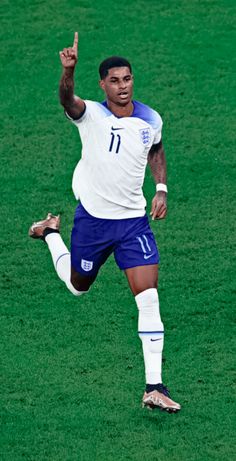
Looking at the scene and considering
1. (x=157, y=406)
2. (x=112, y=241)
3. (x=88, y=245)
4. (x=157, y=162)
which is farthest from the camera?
(x=157, y=162)

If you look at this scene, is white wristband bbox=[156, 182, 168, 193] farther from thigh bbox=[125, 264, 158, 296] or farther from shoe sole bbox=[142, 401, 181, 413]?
shoe sole bbox=[142, 401, 181, 413]

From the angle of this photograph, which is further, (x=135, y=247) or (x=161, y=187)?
(x=161, y=187)

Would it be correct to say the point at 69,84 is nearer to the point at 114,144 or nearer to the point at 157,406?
the point at 114,144

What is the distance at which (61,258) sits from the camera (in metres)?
11.8

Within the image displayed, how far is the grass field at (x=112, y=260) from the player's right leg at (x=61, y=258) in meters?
0.58

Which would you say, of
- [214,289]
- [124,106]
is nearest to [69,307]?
[214,289]

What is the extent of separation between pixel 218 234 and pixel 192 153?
69.9 inches

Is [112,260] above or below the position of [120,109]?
below

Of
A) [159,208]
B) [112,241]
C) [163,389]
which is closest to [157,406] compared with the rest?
[163,389]

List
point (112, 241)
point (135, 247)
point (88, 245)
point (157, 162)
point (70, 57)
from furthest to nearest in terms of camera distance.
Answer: point (157, 162) < point (88, 245) < point (112, 241) < point (135, 247) < point (70, 57)

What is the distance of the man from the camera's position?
10672mm

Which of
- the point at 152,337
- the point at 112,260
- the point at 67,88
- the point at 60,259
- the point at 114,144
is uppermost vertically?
the point at 67,88

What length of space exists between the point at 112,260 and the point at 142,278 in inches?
108

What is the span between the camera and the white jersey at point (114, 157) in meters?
10.7
